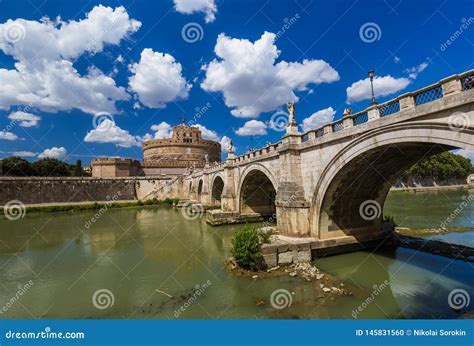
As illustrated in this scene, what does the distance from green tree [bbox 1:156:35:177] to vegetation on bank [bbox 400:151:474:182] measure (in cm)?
7717

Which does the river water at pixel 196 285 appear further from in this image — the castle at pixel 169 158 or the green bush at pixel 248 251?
the castle at pixel 169 158

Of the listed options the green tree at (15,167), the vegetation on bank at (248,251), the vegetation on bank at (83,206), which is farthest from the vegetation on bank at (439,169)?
the green tree at (15,167)

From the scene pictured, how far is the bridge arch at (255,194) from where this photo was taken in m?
22.4

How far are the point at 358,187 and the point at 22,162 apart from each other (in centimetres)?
6063

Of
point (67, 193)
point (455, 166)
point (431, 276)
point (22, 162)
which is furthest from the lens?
point (455, 166)

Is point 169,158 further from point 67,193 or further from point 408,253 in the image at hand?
point 408,253

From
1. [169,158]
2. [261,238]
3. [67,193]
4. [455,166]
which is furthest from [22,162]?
[455,166]

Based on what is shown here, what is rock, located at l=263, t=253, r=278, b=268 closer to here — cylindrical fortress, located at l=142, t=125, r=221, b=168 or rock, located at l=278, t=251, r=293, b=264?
rock, located at l=278, t=251, r=293, b=264

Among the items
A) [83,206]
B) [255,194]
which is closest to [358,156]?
[255,194]

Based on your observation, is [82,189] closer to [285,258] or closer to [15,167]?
[15,167]

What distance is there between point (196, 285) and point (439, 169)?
7031cm

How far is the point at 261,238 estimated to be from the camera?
1162cm

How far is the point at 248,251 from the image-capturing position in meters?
10.4

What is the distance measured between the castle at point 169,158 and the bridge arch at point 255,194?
109ft
